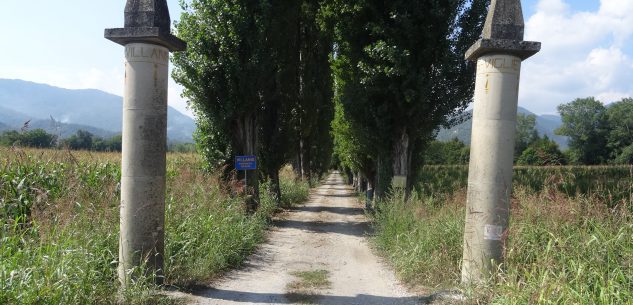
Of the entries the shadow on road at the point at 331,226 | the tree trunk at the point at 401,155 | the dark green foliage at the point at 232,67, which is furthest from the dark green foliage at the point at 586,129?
the dark green foliage at the point at 232,67

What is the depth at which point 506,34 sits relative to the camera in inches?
215

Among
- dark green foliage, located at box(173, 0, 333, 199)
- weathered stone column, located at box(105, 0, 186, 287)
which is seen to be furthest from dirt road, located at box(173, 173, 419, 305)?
dark green foliage, located at box(173, 0, 333, 199)

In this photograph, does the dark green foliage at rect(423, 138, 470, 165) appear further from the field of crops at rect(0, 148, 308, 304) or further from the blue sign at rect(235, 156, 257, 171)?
the field of crops at rect(0, 148, 308, 304)

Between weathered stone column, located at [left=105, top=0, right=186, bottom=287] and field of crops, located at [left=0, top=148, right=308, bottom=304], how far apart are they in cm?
34

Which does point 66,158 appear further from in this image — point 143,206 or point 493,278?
point 493,278

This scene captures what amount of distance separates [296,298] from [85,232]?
9.32 feet

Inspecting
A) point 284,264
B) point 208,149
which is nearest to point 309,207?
point 208,149

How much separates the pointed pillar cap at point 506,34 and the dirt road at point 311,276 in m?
3.34

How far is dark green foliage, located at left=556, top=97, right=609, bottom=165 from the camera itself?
6931 centimetres

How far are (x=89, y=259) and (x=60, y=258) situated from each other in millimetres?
435

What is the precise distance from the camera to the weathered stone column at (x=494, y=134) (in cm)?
547

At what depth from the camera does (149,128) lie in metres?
5.68

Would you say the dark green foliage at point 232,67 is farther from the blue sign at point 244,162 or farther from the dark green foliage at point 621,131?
the dark green foliage at point 621,131

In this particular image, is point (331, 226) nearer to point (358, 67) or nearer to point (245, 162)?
point (245, 162)
